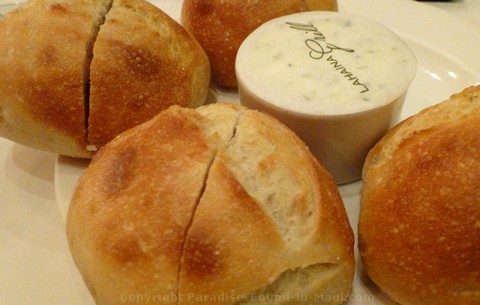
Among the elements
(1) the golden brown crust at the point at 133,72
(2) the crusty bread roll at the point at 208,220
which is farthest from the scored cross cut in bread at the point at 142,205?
(1) the golden brown crust at the point at 133,72

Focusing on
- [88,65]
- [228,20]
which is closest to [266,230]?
[88,65]

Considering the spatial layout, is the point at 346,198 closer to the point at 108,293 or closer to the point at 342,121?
the point at 342,121

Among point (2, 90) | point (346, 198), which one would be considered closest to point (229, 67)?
point (346, 198)

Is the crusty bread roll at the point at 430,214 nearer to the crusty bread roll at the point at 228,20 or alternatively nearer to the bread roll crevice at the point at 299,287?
the bread roll crevice at the point at 299,287

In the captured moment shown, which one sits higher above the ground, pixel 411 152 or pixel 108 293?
pixel 411 152

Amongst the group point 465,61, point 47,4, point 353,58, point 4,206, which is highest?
point 47,4

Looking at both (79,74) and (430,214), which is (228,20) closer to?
(79,74)

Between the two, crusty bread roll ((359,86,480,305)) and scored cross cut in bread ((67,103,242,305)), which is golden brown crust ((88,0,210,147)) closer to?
scored cross cut in bread ((67,103,242,305))

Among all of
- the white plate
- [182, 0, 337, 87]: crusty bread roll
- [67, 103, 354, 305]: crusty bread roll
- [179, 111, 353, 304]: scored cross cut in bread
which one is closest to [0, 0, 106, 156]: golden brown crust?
→ the white plate
